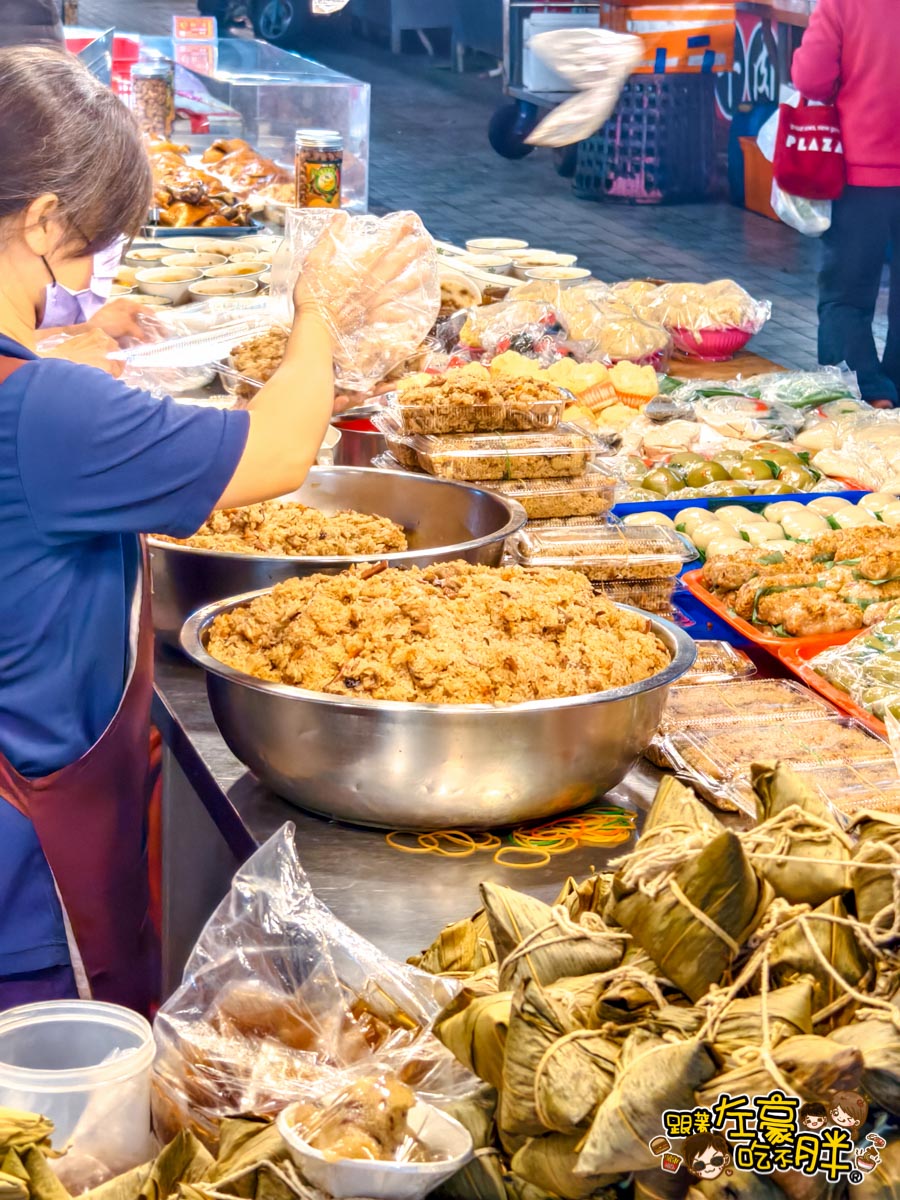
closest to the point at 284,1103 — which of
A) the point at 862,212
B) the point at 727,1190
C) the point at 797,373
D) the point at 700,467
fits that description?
the point at 727,1190

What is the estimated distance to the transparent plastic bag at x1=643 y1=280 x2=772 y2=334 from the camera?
4742 millimetres

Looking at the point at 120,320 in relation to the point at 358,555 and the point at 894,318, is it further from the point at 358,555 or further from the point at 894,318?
the point at 894,318

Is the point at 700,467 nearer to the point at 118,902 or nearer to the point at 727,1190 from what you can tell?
the point at 118,902

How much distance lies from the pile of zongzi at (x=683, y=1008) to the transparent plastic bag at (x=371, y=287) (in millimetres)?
1089

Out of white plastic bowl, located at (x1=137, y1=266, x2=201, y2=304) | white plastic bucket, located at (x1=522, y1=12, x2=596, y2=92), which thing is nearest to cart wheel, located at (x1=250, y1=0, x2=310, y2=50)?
white plastic bucket, located at (x1=522, y1=12, x2=596, y2=92)

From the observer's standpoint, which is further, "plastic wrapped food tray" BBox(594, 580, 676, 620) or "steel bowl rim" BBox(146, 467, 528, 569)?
"plastic wrapped food tray" BBox(594, 580, 676, 620)

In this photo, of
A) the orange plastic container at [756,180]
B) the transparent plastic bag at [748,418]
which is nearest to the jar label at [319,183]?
the transparent plastic bag at [748,418]

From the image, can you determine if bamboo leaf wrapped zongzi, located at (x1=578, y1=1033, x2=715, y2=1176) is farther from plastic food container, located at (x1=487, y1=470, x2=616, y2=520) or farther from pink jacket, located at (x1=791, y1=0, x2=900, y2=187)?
pink jacket, located at (x1=791, y1=0, x2=900, y2=187)

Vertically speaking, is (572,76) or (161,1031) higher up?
(572,76)

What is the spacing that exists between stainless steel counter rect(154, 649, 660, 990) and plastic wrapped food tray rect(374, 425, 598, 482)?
71 cm

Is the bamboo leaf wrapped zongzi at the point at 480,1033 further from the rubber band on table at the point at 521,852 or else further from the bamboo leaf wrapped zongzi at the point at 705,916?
the rubber band on table at the point at 521,852

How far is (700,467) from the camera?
11.8 feet

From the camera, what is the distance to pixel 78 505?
62.3 inches

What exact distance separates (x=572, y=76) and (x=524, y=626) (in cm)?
158
